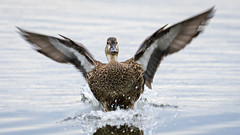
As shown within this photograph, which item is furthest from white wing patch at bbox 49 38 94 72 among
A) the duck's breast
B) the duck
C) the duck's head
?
the duck's breast

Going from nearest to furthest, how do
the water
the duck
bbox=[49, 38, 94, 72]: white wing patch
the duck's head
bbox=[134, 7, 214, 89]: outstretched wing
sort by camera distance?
1. the water
2. bbox=[134, 7, 214, 89]: outstretched wing
3. the duck
4. the duck's head
5. bbox=[49, 38, 94, 72]: white wing patch

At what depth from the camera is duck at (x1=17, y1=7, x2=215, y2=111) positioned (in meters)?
7.45

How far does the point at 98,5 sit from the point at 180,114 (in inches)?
380

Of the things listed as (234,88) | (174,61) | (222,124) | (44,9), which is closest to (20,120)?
(222,124)

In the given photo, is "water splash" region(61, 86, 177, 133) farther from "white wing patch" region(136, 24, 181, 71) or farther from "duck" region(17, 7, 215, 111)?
"white wing patch" region(136, 24, 181, 71)

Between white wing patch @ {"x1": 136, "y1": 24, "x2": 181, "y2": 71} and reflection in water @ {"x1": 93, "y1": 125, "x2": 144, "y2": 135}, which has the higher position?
white wing patch @ {"x1": 136, "y1": 24, "x2": 181, "y2": 71}

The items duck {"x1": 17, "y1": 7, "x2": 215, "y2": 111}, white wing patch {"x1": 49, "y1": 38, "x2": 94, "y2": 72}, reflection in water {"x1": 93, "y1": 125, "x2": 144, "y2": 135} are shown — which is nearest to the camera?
reflection in water {"x1": 93, "y1": 125, "x2": 144, "y2": 135}

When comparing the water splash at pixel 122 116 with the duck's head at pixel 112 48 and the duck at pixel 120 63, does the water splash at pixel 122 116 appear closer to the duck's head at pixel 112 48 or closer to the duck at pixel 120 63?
the duck at pixel 120 63

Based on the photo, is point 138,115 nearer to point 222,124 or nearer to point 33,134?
point 222,124

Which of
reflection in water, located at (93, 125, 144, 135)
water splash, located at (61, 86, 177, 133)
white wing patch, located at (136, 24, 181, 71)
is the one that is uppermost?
white wing patch, located at (136, 24, 181, 71)

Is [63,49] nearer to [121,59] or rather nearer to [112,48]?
[112,48]

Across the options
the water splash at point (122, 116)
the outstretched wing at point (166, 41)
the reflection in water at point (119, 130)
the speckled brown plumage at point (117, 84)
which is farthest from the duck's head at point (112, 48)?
the reflection in water at point (119, 130)

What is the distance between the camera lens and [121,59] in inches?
400

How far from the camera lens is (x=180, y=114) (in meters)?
6.99
